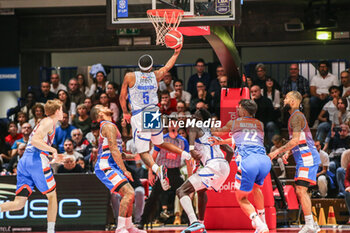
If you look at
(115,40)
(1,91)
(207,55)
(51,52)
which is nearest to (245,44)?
(207,55)

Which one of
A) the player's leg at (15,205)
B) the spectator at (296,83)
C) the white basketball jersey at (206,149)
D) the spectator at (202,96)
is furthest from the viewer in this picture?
the spectator at (296,83)

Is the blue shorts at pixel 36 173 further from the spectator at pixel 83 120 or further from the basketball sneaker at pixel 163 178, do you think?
the spectator at pixel 83 120

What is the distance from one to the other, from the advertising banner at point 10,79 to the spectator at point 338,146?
28.9 ft

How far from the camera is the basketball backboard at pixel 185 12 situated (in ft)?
35.8

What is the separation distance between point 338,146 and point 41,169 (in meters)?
6.53

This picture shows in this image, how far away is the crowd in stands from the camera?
13.4 metres

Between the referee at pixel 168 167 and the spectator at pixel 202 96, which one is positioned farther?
the spectator at pixel 202 96

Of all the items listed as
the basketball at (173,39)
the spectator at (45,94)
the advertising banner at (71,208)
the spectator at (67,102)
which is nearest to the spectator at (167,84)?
the spectator at (67,102)

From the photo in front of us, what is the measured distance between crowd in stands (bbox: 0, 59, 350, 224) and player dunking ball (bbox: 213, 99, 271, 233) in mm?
3395

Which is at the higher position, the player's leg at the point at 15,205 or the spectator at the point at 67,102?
the spectator at the point at 67,102

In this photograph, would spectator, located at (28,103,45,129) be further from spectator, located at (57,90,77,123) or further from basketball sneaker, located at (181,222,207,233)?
basketball sneaker, located at (181,222,207,233)

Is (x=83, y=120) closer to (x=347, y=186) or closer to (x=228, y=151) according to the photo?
(x=228, y=151)

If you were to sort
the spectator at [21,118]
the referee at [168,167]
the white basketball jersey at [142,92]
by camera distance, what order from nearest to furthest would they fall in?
the white basketball jersey at [142,92], the referee at [168,167], the spectator at [21,118]

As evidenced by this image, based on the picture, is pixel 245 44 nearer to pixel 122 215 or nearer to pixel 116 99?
pixel 116 99
